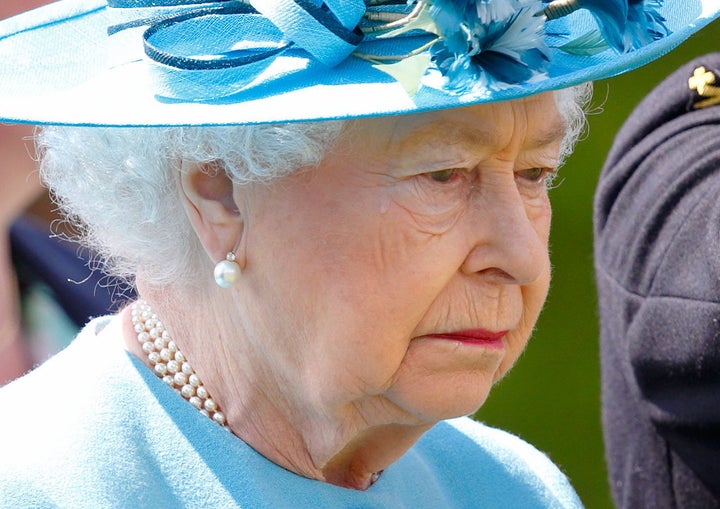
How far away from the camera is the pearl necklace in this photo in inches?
75.8

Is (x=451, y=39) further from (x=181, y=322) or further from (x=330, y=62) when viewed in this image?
(x=181, y=322)

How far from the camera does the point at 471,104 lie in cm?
162

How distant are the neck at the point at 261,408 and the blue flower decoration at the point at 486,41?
0.58 metres

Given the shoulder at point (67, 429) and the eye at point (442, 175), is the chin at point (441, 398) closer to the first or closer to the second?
the eye at point (442, 175)

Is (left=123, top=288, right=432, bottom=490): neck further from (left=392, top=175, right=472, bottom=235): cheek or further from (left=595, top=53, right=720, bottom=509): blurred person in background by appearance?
(left=595, top=53, right=720, bottom=509): blurred person in background

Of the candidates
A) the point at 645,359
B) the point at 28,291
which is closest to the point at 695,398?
the point at 645,359

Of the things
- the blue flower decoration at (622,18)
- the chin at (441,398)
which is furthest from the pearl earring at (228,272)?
the blue flower decoration at (622,18)

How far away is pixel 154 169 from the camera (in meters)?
1.84

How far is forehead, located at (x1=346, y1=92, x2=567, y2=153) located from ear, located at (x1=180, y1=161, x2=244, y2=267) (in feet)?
0.83

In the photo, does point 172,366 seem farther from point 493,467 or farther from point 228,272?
point 493,467

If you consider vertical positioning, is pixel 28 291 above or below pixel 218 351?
below

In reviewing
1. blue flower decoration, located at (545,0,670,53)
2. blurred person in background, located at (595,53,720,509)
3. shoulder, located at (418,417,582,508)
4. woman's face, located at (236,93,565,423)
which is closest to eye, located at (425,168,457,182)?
woman's face, located at (236,93,565,423)

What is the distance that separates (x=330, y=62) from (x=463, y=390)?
1.91ft

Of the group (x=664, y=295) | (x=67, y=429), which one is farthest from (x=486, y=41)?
(x=664, y=295)
